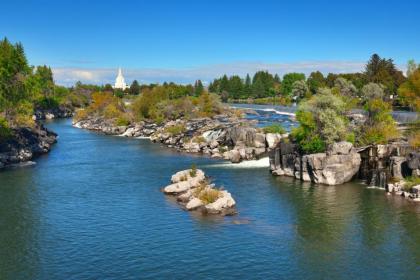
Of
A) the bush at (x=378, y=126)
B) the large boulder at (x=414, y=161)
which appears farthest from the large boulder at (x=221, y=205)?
the bush at (x=378, y=126)

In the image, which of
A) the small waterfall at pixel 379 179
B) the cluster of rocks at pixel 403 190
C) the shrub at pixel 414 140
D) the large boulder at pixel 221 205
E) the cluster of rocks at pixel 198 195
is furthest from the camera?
the shrub at pixel 414 140

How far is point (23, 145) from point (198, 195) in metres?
60.0

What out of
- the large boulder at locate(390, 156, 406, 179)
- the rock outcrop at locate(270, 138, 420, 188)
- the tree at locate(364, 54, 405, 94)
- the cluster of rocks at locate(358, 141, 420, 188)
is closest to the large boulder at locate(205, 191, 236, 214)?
the rock outcrop at locate(270, 138, 420, 188)

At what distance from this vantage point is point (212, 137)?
376ft

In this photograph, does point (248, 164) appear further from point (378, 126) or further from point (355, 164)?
point (378, 126)

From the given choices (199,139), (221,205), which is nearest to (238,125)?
(199,139)

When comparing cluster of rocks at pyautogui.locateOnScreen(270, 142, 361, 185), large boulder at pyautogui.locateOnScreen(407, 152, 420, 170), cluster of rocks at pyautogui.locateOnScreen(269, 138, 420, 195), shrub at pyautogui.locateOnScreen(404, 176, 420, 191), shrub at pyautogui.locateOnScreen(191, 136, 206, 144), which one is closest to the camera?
shrub at pyautogui.locateOnScreen(404, 176, 420, 191)

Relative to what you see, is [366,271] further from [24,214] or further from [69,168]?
[69,168]

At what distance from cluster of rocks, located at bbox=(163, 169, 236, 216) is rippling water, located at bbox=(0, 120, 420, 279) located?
1.73m

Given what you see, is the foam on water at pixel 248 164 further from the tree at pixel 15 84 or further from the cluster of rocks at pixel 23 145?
the tree at pixel 15 84

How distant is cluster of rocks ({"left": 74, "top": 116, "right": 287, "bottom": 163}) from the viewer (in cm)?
10094

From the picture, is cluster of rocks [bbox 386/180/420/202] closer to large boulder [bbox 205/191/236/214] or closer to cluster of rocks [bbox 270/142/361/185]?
cluster of rocks [bbox 270/142/361/185]

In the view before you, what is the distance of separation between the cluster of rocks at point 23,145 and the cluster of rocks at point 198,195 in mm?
40877

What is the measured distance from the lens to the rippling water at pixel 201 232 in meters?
41.6
